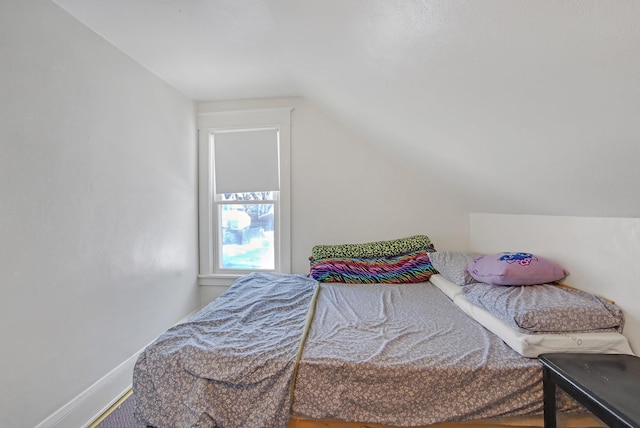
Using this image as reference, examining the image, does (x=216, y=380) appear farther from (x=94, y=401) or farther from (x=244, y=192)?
(x=244, y=192)

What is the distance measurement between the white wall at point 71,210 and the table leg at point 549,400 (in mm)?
2331

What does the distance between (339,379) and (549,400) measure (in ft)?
2.65

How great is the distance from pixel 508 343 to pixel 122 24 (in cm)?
272

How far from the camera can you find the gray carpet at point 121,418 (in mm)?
1589

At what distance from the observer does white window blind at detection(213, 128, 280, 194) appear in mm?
2842

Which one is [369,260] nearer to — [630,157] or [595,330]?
[595,330]

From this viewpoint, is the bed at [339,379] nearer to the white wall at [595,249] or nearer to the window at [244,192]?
the white wall at [595,249]

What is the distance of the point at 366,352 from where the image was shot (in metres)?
1.19

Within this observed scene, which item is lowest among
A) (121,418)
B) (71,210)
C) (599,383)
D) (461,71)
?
(121,418)

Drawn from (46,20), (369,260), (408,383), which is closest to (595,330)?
Answer: (408,383)

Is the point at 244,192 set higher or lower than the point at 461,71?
lower

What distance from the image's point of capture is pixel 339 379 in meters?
1.10

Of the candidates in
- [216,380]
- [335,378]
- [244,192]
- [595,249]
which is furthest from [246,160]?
[595,249]

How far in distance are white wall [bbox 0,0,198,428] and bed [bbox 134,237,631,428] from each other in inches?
26.6
